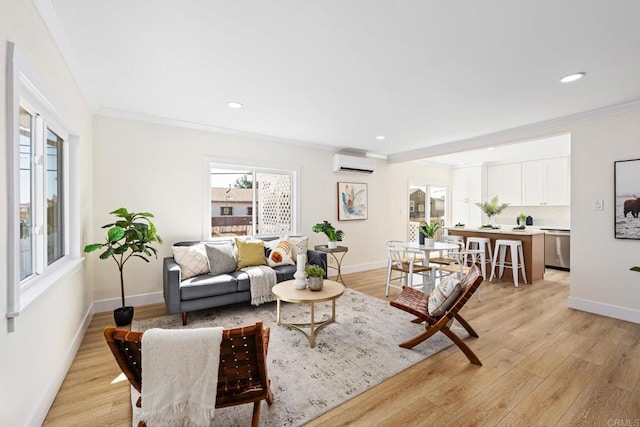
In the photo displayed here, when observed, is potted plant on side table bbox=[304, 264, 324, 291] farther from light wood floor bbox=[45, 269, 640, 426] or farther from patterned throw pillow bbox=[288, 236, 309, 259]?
patterned throw pillow bbox=[288, 236, 309, 259]

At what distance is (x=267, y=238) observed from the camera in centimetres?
460

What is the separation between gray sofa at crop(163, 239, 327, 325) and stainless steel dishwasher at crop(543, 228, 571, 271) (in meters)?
6.03

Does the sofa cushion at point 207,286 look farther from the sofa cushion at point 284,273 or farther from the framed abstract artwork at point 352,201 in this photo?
the framed abstract artwork at point 352,201

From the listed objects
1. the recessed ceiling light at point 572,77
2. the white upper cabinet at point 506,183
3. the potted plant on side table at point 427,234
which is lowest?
the potted plant on side table at point 427,234

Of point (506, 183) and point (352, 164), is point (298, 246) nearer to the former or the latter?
→ point (352, 164)

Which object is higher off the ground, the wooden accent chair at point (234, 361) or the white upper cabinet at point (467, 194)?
the white upper cabinet at point (467, 194)

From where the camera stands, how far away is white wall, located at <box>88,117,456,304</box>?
144 inches

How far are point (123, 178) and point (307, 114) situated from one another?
2498mm

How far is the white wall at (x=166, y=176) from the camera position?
3.66m

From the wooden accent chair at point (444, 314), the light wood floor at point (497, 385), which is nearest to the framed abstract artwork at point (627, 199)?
the light wood floor at point (497, 385)

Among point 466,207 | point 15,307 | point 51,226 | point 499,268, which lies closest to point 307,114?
point 51,226

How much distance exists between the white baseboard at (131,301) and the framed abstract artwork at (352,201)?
3.33 metres

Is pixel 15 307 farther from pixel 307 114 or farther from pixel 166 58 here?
pixel 307 114

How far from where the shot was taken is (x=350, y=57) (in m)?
2.37
